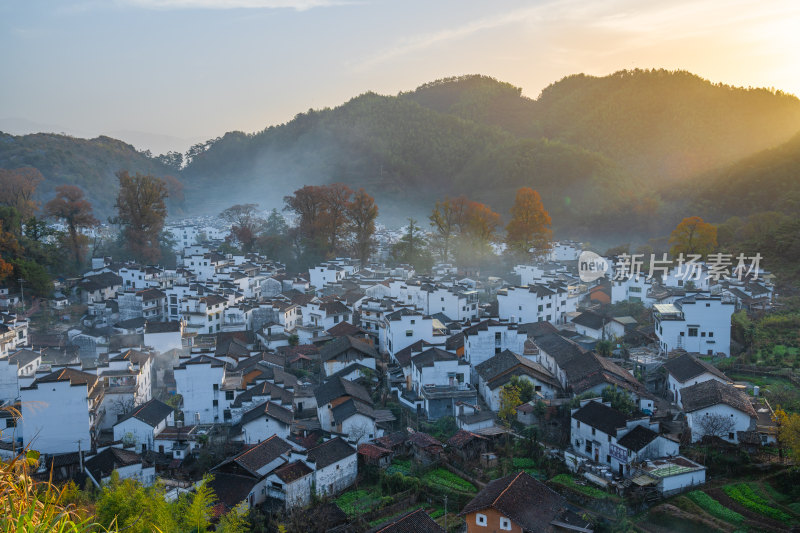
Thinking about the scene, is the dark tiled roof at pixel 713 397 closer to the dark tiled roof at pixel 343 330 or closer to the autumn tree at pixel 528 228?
the dark tiled roof at pixel 343 330

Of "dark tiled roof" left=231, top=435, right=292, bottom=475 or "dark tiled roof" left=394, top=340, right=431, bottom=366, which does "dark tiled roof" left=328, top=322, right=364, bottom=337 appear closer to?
"dark tiled roof" left=394, top=340, right=431, bottom=366

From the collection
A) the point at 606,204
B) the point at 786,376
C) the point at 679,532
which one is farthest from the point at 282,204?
the point at 679,532

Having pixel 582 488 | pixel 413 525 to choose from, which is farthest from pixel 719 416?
pixel 413 525

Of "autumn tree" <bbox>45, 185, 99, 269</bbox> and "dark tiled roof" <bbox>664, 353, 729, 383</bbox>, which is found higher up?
"autumn tree" <bbox>45, 185, 99, 269</bbox>

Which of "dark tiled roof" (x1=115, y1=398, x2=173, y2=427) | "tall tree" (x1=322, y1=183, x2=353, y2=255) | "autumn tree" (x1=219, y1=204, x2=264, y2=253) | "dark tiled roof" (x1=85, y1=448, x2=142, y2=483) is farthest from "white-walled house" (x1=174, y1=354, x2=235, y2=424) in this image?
"autumn tree" (x1=219, y1=204, x2=264, y2=253)

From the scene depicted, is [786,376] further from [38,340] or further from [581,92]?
[581,92]

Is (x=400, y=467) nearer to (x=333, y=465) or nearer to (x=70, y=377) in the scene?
(x=333, y=465)
